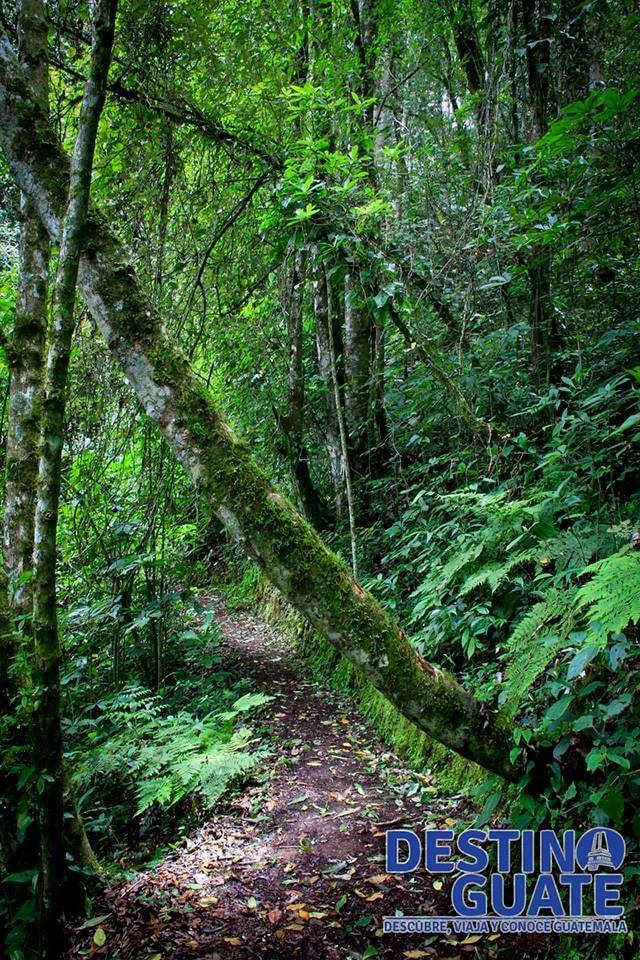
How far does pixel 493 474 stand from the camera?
16.5ft

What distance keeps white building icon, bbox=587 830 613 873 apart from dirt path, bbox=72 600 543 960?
1.47 feet

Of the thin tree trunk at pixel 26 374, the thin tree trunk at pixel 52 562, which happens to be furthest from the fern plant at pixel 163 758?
the thin tree trunk at pixel 26 374

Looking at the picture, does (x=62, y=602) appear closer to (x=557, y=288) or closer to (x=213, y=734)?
(x=213, y=734)

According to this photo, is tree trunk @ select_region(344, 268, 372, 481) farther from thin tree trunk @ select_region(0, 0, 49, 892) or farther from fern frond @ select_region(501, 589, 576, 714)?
fern frond @ select_region(501, 589, 576, 714)

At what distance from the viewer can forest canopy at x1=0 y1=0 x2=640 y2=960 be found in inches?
107

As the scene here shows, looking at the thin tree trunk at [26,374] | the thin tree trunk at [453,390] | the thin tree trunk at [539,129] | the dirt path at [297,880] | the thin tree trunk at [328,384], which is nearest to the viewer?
the dirt path at [297,880]

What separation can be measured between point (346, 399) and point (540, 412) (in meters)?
3.17

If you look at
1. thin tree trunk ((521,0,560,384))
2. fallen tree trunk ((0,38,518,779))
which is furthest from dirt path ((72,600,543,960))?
thin tree trunk ((521,0,560,384))

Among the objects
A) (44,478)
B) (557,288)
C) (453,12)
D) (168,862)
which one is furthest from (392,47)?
(168,862)

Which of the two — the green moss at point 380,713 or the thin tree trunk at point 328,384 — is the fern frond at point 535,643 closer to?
the green moss at point 380,713

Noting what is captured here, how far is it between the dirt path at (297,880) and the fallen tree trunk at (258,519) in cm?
95

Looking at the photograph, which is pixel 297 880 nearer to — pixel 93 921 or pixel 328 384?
pixel 93 921

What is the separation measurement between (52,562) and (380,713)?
3.40 meters

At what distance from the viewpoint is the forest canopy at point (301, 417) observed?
271 cm
